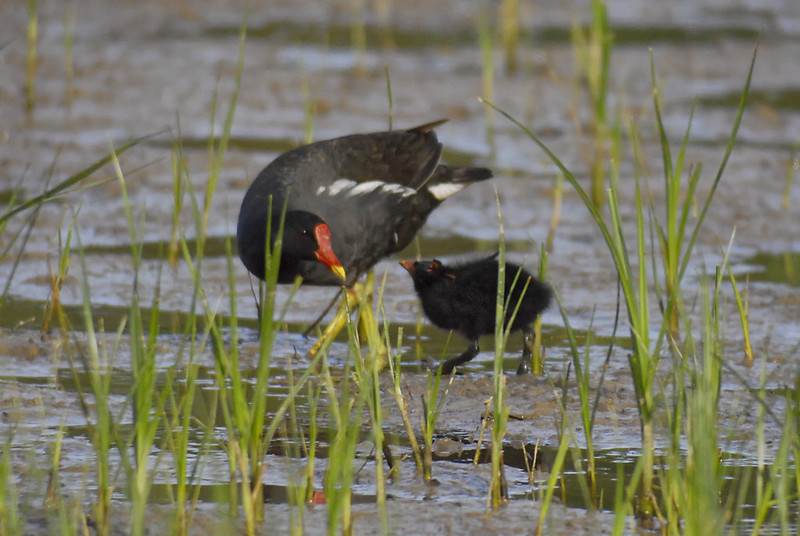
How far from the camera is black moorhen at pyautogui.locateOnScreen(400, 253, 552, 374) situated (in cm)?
438

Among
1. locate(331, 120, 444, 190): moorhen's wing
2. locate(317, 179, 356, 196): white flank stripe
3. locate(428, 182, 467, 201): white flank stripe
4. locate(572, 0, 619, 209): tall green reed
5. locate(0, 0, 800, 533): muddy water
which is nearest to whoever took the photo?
locate(0, 0, 800, 533): muddy water

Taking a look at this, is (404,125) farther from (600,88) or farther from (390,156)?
(390,156)

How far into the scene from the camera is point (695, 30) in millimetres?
12844

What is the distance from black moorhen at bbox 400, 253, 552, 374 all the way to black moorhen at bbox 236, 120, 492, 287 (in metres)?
0.28

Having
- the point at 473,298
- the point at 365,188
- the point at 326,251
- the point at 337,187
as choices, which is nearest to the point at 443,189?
the point at 365,188

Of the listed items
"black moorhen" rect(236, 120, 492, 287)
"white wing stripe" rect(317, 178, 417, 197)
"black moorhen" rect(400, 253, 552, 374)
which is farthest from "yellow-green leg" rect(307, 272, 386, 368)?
"white wing stripe" rect(317, 178, 417, 197)

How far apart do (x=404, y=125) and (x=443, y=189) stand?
3.22 m

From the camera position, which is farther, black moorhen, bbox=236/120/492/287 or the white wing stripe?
the white wing stripe

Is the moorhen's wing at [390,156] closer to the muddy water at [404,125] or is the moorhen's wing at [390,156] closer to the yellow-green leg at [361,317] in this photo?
the yellow-green leg at [361,317]

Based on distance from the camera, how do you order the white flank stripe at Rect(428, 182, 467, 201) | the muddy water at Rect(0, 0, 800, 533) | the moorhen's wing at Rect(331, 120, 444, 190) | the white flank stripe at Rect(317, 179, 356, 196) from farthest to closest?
the white flank stripe at Rect(428, 182, 467, 201) < the moorhen's wing at Rect(331, 120, 444, 190) < the white flank stripe at Rect(317, 179, 356, 196) < the muddy water at Rect(0, 0, 800, 533)

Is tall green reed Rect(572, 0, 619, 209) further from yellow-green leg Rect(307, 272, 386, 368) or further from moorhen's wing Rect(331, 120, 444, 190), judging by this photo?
yellow-green leg Rect(307, 272, 386, 368)

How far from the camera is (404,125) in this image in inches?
347

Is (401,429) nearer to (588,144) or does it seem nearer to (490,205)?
(490,205)

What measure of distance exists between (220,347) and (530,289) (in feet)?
5.62
